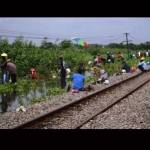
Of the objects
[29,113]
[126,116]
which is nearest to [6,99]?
[29,113]

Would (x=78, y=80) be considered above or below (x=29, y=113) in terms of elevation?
above

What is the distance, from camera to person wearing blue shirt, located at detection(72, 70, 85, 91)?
15695 mm

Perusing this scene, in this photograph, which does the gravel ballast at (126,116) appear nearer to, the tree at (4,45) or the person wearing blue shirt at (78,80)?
the person wearing blue shirt at (78,80)

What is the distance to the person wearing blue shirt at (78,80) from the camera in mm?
15695

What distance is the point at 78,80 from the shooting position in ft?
52.1

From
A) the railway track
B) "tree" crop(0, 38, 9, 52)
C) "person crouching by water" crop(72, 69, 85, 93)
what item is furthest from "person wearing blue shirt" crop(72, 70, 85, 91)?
"tree" crop(0, 38, 9, 52)

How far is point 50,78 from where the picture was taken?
26.0 meters

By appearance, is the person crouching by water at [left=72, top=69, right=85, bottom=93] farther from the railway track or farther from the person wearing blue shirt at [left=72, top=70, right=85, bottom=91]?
the railway track

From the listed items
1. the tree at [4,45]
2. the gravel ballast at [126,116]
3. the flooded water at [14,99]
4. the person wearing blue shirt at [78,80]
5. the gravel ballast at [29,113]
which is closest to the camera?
the gravel ballast at [126,116]


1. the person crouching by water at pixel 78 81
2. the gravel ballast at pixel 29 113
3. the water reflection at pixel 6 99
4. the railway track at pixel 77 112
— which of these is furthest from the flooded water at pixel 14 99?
the railway track at pixel 77 112

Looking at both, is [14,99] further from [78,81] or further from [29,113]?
[29,113]
